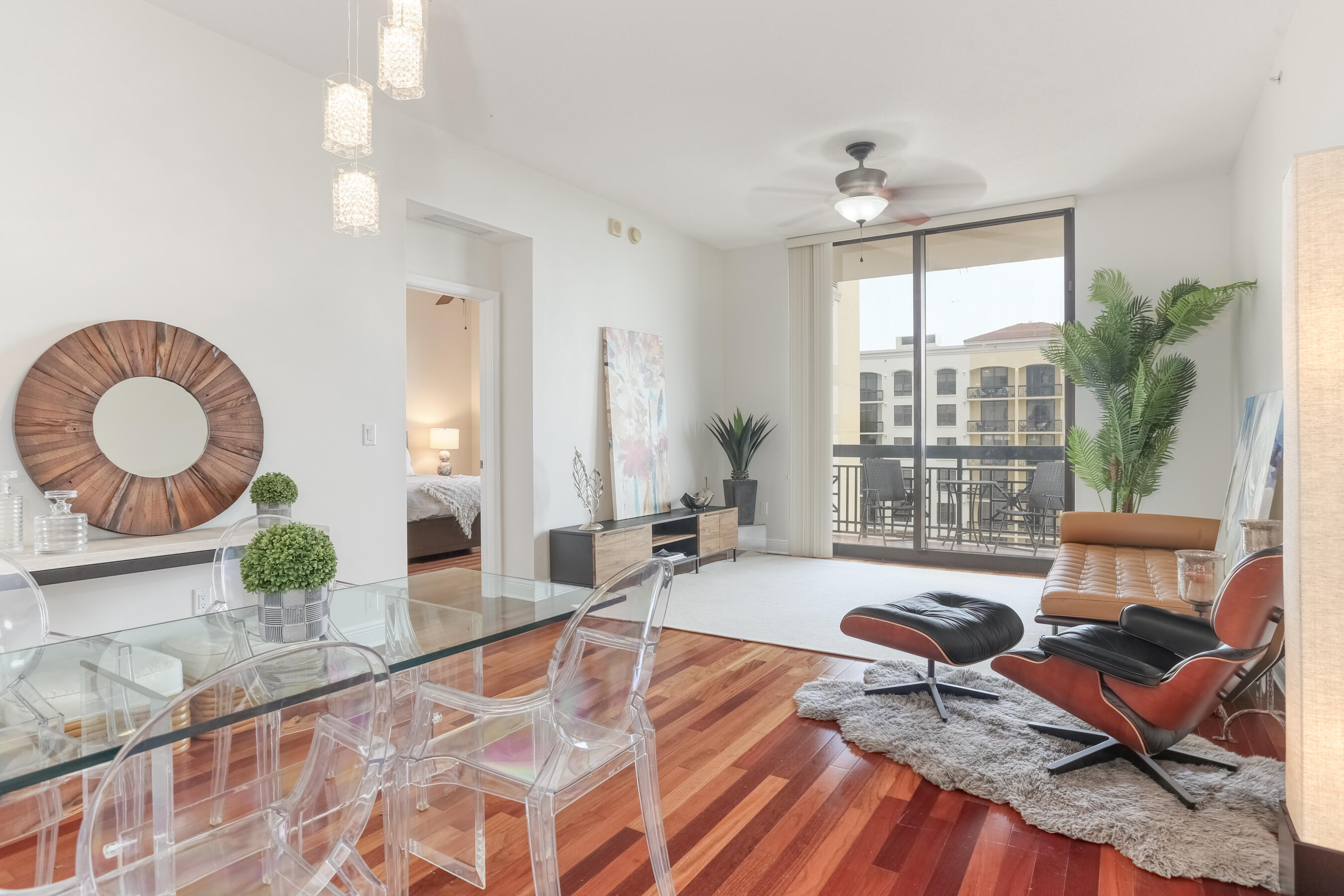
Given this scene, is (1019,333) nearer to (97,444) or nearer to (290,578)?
(290,578)

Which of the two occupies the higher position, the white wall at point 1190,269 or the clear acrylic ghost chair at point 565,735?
the white wall at point 1190,269

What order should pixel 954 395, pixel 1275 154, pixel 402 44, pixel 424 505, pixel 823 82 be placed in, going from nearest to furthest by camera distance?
pixel 402 44
pixel 1275 154
pixel 823 82
pixel 954 395
pixel 424 505

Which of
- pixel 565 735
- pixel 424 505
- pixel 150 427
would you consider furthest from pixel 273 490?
pixel 424 505

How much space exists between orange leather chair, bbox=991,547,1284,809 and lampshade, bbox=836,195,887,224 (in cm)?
290

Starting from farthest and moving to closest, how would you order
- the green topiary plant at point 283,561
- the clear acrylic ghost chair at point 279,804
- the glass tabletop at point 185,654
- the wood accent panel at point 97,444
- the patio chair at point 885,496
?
the patio chair at point 885,496, the wood accent panel at point 97,444, the green topiary plant at point 283,561, the glass tabletop at point 185,654, the clear acrylic ghost chair at point 279,804

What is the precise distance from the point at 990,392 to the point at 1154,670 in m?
4.11

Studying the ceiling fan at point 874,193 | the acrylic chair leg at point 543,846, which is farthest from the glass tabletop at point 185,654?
the ceiling fan at point 874,193

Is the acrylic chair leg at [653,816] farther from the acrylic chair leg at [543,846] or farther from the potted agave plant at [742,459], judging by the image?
the potted agave plant at [742,459]

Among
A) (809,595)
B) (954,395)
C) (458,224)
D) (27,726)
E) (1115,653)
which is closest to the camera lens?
(27,726)

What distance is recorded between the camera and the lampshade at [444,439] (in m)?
8.30

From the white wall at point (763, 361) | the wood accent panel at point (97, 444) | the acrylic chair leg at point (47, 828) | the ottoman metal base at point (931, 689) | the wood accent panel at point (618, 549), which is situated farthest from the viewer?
the white wall at point (763, 361)

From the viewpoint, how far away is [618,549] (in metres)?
5.25

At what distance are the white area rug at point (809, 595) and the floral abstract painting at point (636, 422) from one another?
740 mm

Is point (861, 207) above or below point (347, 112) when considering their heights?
above
